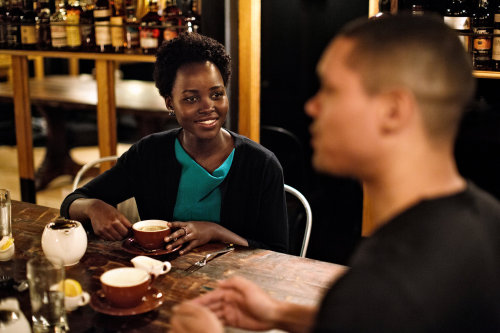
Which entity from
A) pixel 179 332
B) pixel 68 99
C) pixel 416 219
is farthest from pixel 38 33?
pixel 416 219

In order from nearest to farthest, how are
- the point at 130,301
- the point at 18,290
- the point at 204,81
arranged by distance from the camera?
1. the point at 130,301
2. the point at 18,290
3. the point at 204,81

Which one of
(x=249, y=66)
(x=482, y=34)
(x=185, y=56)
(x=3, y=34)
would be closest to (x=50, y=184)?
(x=3, y=34)

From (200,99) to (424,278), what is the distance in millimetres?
1253

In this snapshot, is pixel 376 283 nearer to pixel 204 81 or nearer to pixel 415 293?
pixel 415 293

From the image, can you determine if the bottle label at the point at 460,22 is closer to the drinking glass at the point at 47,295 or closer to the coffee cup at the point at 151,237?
the coffee cup at the point at 151,237

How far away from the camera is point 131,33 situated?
307 cm

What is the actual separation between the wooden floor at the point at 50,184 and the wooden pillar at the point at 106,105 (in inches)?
20.6

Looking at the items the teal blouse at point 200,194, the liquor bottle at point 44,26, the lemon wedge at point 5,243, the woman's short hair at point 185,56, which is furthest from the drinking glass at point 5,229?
the liquor bottle at point 44,26

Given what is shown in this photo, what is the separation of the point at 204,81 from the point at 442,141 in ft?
3.73

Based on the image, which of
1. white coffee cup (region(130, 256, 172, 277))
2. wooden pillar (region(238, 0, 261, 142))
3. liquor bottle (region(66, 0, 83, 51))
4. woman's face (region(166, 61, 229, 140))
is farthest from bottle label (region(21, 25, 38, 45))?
white coffee cup (region(130, 256, 172, 277))

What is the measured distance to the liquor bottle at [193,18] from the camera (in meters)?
2.79

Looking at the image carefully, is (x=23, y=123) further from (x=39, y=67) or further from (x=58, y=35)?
(x=39, y=67)

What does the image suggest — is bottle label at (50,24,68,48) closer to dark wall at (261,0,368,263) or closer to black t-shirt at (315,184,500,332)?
dark wall at (261,0,368,263)

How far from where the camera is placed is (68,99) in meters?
3.74
